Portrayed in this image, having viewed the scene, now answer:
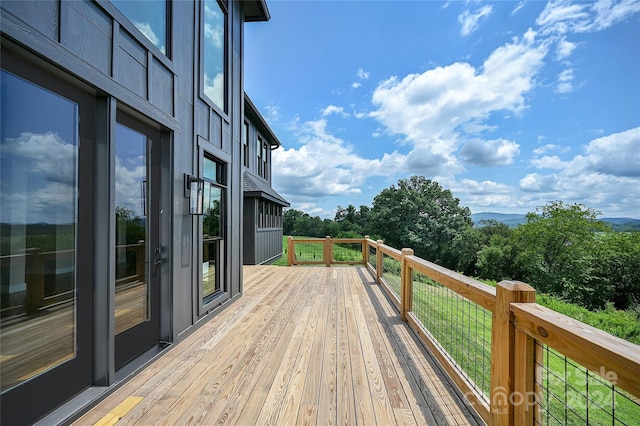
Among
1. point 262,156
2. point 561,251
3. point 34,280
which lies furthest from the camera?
point 561,251

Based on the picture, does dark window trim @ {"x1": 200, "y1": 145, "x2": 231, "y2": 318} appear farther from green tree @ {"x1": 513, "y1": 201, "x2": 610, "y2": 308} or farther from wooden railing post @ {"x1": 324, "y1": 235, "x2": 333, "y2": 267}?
green tree @ {"x1": 513, "y1": 201, "x2": 610, "y2": 308}

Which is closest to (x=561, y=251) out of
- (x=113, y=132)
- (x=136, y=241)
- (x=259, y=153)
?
(x=259, y=153)

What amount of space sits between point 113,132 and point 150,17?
4.63 ft

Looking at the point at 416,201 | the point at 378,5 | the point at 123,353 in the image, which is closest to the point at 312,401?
the point at 123,353

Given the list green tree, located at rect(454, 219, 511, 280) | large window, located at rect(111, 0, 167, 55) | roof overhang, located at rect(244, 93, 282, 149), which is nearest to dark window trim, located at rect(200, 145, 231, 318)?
large window, located at rect(111, 0, 167, 55)

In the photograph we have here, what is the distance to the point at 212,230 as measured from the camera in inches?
170

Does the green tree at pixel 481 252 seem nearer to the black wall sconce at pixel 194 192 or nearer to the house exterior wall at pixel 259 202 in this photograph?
the house exterior wall at pixel 259 202

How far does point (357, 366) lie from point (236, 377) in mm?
1069

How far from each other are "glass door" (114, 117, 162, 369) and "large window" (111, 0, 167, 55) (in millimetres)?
906

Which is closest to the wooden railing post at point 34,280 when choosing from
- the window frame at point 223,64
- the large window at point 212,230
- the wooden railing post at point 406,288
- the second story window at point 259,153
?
the large window at point 212,230

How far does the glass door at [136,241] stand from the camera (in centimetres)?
253

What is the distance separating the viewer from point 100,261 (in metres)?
2.22

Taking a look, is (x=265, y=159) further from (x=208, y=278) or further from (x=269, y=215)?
(x=208, y=278)

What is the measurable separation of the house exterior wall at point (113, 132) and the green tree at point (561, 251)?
23.7 metres
